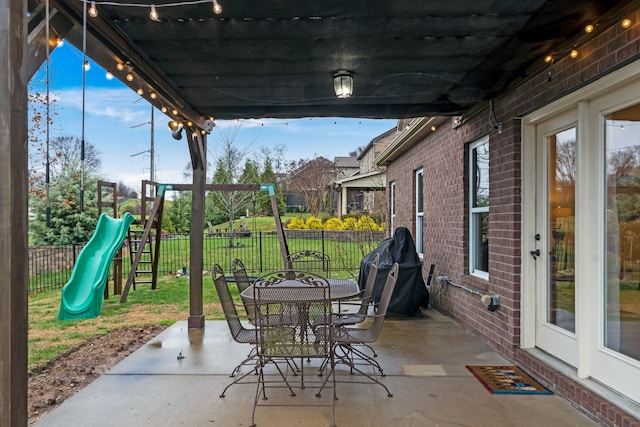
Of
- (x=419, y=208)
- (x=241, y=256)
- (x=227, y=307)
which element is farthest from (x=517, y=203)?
(x=241, y=256)

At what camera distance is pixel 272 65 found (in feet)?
12.0

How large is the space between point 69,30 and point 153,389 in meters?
2.66

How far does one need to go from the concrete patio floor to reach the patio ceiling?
252cm

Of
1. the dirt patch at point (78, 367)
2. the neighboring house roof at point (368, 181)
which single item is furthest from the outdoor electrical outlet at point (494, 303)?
the neighboring house roof at point (368, 181)

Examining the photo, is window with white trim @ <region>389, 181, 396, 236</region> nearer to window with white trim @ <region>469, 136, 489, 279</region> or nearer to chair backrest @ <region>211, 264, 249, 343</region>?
window with white trim @ <region>469, 136, 489, 279</region>

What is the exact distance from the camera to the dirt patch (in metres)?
3.39

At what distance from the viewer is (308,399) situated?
326 centimetres

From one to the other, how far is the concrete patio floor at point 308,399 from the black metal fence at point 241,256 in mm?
5602

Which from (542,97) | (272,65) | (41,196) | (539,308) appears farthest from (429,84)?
(41,196)

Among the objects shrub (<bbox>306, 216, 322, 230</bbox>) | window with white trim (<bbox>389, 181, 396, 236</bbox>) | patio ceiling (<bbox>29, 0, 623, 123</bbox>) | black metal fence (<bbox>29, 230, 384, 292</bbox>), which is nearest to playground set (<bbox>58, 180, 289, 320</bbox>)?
black metal fence (<bbox>29, 230, 384, 292</bbox>)

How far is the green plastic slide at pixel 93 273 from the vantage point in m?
6.64

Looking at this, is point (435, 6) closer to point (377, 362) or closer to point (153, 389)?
point (377, 362)

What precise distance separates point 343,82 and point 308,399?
2.68 metres

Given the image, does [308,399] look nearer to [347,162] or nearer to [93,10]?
[93,10]
